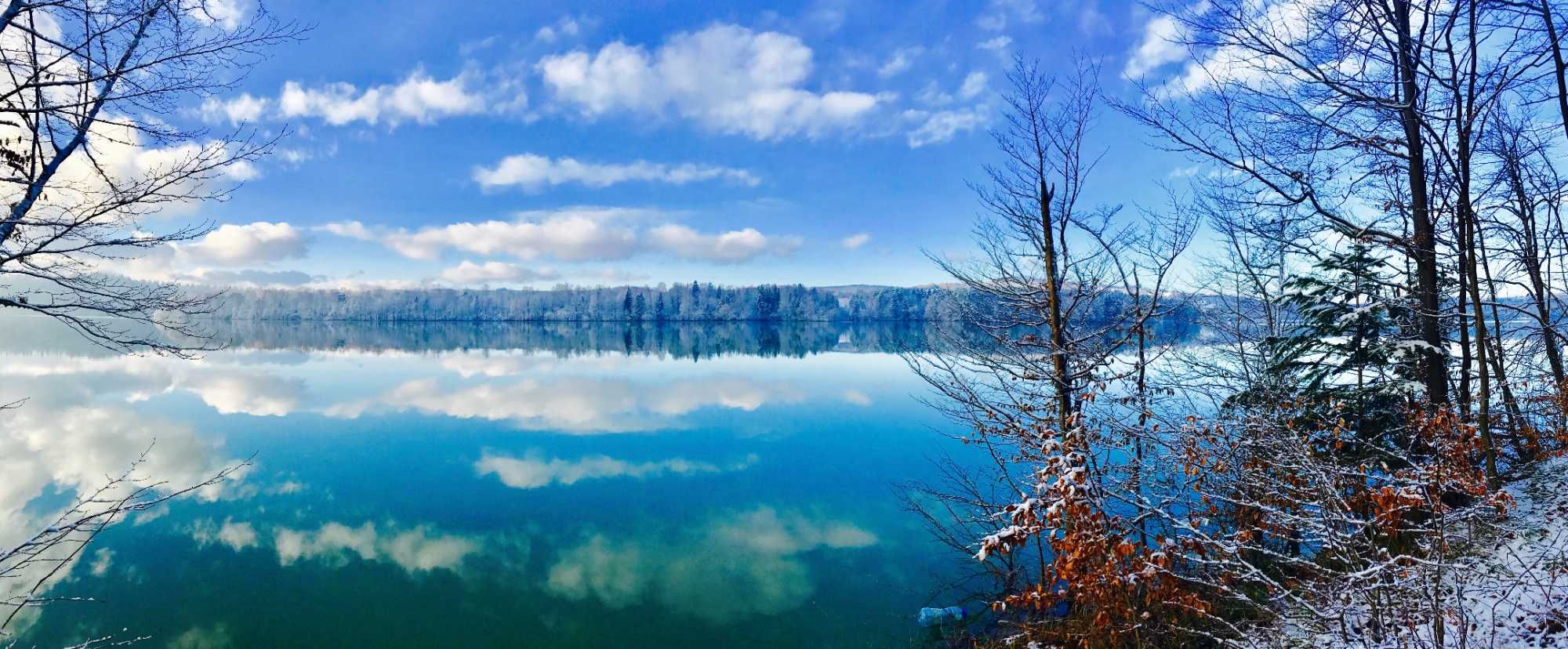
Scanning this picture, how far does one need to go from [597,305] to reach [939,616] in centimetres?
15631

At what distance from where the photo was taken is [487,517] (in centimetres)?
1259

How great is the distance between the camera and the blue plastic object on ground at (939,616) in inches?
342

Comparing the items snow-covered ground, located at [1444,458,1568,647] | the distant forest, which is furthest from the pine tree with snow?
the distant forest

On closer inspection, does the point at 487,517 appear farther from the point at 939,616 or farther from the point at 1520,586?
the point at 1520,586

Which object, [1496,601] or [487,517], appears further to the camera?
[487,517]

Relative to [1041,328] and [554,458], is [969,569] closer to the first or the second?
[1041,328]

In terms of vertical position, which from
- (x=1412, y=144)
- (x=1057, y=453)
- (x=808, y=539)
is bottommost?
(x=808, y=539)

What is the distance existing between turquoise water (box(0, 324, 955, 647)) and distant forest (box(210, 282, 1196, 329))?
330ft

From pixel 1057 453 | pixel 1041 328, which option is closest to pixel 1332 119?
pixel 1041 328

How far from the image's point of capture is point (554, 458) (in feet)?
56.0

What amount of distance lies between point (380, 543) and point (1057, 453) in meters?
11.2

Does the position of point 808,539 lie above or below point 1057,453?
below

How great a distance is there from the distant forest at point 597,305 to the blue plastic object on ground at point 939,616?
109 metres

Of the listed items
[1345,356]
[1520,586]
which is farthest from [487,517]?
[1345,356]
